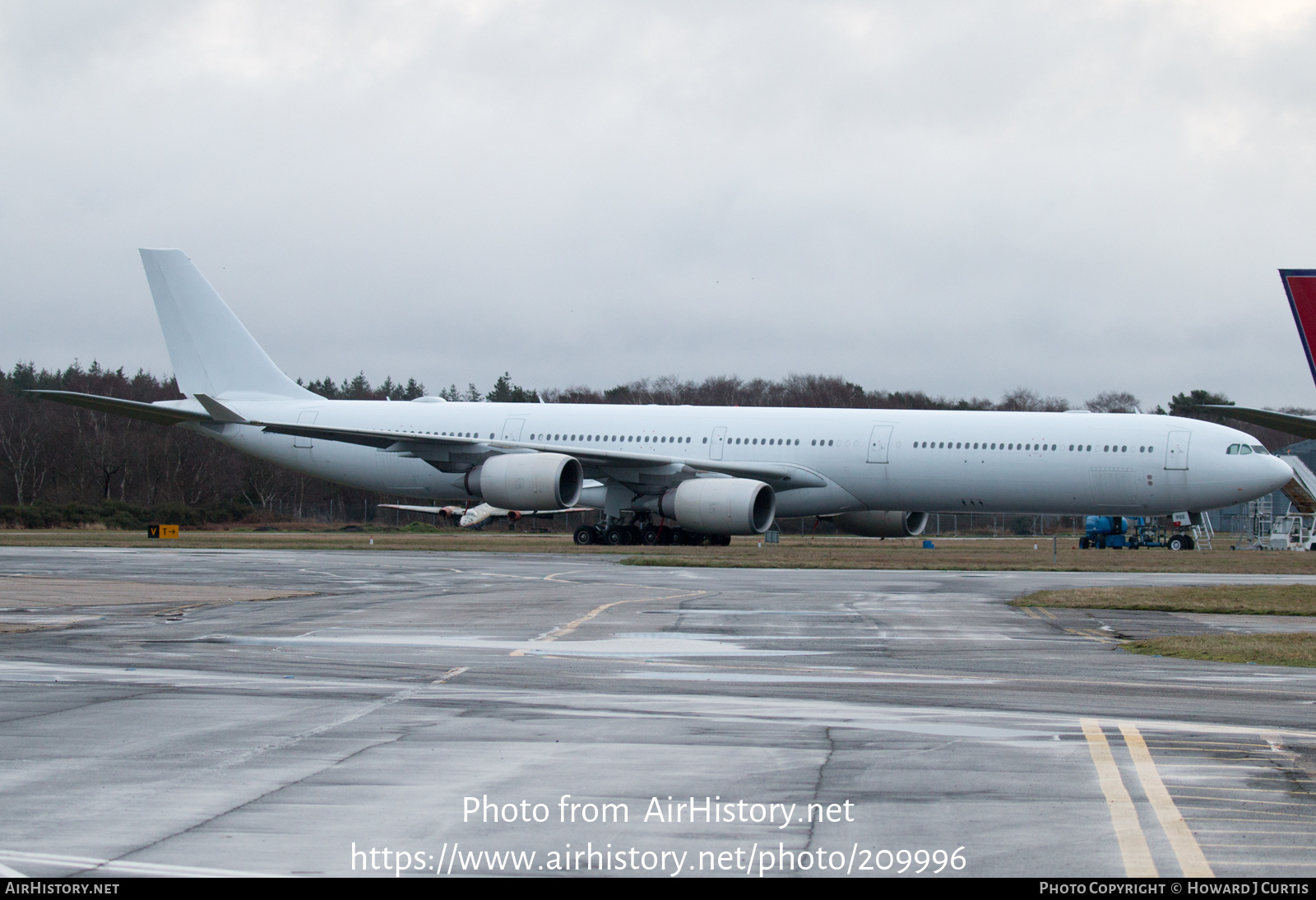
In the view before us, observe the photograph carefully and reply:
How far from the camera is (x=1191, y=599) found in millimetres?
18672

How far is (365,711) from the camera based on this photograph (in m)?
8.79

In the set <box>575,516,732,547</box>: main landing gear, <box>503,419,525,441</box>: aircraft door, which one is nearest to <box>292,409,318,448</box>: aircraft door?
<box>503,419,525,441</box>: aircraft door

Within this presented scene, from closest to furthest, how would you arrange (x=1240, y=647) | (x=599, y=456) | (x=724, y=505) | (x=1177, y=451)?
1. (x=1240, y=647)
2. (x=1177, y=451)
3. (x=724, y=505)
4. (x=599, y=456)

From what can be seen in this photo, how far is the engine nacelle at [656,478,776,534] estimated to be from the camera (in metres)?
32.0

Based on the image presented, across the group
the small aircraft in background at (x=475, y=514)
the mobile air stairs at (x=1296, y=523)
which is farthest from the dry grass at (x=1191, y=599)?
the small aircraft in background at (x=475, y=514)

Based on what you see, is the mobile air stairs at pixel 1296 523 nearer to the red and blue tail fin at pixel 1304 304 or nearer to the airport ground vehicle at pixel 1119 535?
the airport ground vehicle at pixel 1119 535

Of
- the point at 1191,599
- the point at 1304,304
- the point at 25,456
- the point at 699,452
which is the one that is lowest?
the point at 1191,599

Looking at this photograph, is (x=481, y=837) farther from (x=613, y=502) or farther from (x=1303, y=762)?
(x=613, y=502)

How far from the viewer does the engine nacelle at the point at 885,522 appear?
3759 centimetres

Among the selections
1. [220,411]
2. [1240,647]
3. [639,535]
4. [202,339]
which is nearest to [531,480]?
[639,535]

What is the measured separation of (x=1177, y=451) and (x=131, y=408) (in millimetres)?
26522

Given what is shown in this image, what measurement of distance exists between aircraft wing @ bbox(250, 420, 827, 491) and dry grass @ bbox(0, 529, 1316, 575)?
1.90m

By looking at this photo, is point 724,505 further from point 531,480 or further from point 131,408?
point 131,408
